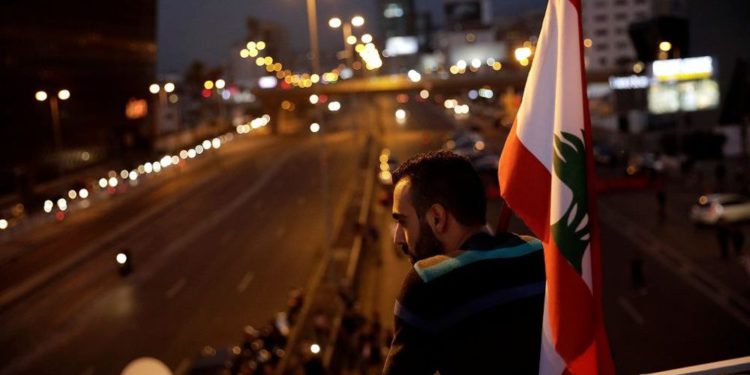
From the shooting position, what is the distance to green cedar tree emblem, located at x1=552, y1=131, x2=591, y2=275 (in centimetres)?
240

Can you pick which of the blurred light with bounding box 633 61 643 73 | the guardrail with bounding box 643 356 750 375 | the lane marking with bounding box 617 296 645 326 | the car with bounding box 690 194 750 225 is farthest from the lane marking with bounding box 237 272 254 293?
the blurred light with bounding box 633 61 643 73

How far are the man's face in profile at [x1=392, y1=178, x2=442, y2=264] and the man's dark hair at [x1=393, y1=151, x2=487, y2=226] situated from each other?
2cm

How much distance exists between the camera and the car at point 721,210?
2619 centimetres

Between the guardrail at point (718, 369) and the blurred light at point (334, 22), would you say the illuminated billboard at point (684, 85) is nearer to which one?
the blurred light at point (334, 22)

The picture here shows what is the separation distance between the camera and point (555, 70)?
258 cm

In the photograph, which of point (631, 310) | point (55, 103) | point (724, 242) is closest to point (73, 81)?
point (55, 103)

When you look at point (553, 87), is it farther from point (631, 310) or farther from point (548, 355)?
point (631, 310)

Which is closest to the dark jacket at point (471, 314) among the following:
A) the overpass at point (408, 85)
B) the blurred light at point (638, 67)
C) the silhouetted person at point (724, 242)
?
the silhouetted person at point (724, 242)

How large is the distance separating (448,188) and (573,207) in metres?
0.33

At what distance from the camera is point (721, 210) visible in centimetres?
2623

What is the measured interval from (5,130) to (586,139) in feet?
139

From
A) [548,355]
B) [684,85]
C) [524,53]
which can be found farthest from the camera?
[684,85]

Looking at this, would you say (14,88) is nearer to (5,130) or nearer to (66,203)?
(5,130)

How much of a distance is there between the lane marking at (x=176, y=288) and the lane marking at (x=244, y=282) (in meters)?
1.56
